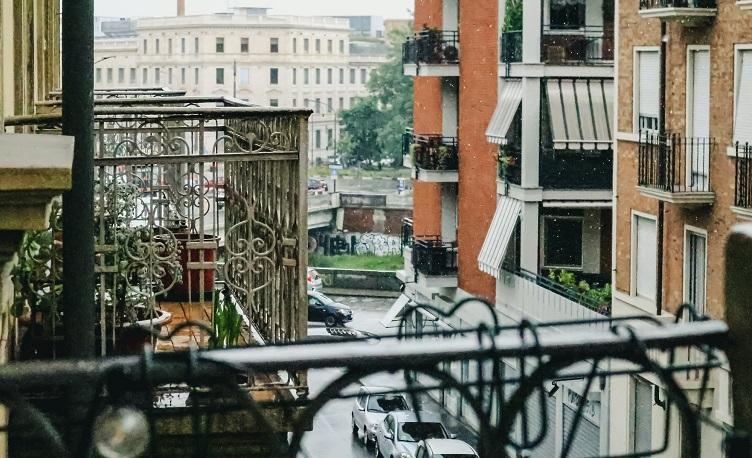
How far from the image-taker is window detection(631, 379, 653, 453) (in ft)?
72.5

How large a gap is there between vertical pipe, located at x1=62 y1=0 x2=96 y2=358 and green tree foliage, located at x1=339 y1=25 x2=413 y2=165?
6976 cm

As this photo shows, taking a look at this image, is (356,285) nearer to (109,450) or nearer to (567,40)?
(567,40)

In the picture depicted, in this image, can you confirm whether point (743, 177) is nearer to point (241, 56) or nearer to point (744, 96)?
point (744, 96)

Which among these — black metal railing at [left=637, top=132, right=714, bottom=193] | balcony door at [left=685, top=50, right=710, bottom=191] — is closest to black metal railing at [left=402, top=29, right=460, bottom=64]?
black metal railing at [left=637, top=132, right=714, bottom=193]

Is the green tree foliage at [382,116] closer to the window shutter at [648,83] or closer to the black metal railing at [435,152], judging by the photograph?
the black metal railing at [435,152]

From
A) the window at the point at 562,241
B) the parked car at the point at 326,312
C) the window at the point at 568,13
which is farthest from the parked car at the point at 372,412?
the parked car at the point at 326,312

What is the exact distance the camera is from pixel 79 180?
16.0 ft

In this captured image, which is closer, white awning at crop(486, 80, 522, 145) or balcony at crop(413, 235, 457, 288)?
white awning at crop(486, 80, 522, 145)

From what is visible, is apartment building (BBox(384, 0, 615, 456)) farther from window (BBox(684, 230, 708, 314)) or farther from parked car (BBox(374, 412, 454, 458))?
window (BBox(684, 230, 708, 314))

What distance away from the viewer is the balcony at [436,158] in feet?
107

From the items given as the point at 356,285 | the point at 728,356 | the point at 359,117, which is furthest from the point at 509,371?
the point at 359,117

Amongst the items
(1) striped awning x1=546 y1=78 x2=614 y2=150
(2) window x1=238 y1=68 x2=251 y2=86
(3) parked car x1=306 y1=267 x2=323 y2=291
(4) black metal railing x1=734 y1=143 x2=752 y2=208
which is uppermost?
(2) window x1=238 y1=68 x2=251 y2=86

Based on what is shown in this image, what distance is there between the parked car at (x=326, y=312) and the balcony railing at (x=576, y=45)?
19.8 meters

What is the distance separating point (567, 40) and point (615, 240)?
514 centimetres
